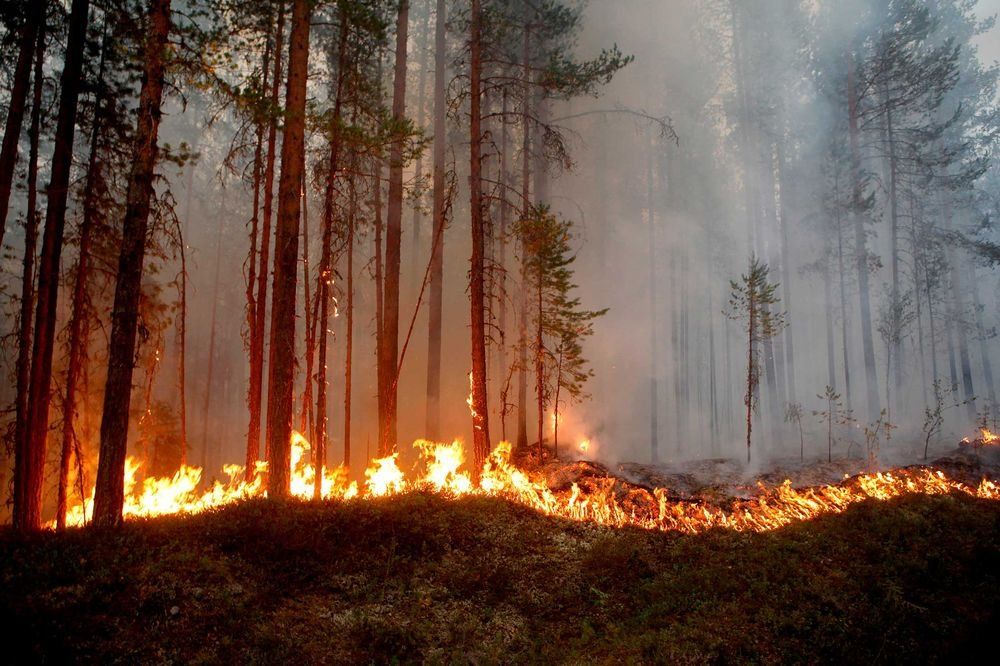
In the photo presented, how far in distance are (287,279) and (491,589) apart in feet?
21.9

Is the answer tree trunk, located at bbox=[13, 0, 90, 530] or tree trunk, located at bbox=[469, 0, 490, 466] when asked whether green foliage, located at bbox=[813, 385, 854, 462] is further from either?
tree trunk, located at bbox=[13, 0, 90, 530]

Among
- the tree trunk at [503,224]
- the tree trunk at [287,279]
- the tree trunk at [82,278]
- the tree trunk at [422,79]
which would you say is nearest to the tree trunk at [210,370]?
the tree trunk at [422,79]

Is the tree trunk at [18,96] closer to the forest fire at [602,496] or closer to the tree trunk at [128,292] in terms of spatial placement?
the tree trunk at [128,292]

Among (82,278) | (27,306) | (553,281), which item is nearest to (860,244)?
(553,281)

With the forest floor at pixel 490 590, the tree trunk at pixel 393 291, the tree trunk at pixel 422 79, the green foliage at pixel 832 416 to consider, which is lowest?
the forest floor at pixel 490 590

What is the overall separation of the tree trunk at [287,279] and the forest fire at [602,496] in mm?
919

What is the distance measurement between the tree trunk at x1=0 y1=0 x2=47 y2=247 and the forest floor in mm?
6064

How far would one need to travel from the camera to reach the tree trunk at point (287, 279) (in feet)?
31.7

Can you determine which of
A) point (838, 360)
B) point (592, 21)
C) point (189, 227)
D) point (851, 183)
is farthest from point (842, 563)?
point (189, 227)

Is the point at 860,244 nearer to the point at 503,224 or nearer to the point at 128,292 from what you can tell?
the point at 503,224

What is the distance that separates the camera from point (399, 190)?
15.3 meters

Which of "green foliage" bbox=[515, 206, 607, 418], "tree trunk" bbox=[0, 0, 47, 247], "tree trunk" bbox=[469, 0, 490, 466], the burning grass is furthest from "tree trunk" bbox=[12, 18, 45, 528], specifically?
"green foliage" bbox=[515, 206, 607, 418]

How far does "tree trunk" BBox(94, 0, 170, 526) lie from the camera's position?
293 inches

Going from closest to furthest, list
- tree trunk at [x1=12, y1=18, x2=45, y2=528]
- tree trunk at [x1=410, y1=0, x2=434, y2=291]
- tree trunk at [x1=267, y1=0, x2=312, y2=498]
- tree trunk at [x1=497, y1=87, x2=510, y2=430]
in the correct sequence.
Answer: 1. tree trunk at [x1=12, y1=18, x2=45, y2=528]
2. tree trunk at [x1=267, y1=0, x2=312, y2=498]
3. tree trunk at [x1=497, y1=87, x2=510, y2=430]
4. tree trunk at [x1=410, y1=0, x2=434, y2=291]
